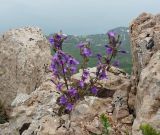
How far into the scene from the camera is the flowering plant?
12.8 meters

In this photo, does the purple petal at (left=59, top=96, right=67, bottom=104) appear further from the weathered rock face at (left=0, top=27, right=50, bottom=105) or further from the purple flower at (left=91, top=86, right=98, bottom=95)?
the weathered rock face at (left=0, top=27, right=50, bottom=105)

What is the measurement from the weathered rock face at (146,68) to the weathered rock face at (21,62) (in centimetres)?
1184

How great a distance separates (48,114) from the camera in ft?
42.7

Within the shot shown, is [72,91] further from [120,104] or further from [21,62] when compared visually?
[21,62]

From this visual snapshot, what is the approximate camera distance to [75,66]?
13477 mm

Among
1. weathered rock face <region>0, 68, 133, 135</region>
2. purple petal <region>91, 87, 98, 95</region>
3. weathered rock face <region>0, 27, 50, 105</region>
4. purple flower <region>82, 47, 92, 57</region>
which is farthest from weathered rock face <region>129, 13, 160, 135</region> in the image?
weathered rock face <region>0, 27, 50, 105</region>

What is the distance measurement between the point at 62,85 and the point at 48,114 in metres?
1.38

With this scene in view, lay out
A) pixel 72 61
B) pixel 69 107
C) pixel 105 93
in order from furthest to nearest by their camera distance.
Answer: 1. pixel 105 93
2. pixel 72 61
3. pixel 69 107

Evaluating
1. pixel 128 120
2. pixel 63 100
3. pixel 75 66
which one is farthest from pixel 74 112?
pixel 75 66

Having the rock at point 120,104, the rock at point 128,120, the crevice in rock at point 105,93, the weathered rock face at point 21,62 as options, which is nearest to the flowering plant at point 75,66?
the crevice in rock at point 105,93

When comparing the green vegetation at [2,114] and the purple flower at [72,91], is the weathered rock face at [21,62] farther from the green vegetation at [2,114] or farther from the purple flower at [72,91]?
the purple flower at [72,91]

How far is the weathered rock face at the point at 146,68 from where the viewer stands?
9523 millimetres

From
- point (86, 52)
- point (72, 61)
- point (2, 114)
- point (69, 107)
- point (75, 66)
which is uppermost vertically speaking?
point (86, 52)

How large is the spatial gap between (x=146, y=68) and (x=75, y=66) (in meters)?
3.40
